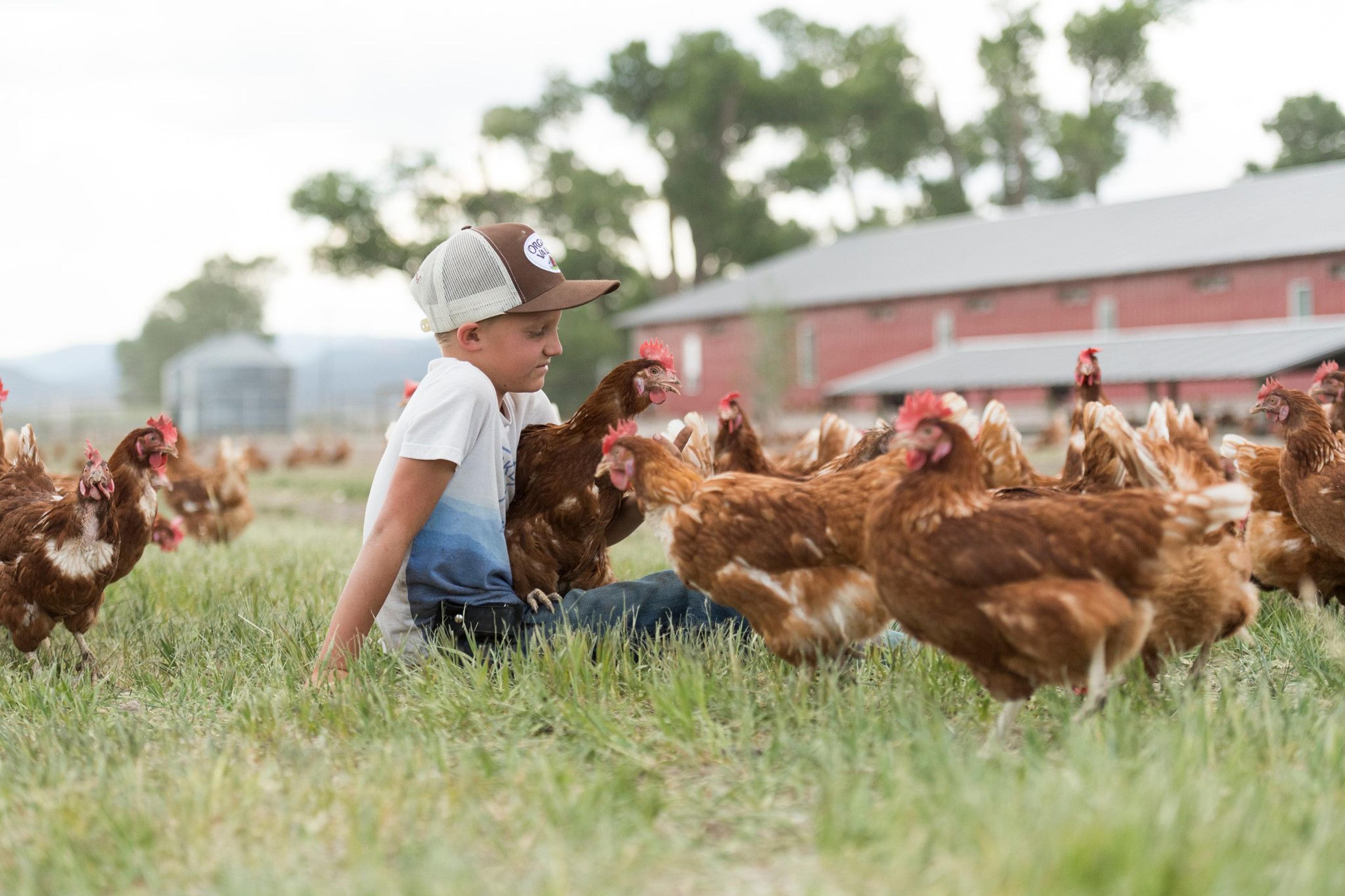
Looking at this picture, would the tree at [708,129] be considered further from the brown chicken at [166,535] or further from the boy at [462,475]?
the boy at [462,475]

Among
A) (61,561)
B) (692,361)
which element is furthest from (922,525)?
(692,361)

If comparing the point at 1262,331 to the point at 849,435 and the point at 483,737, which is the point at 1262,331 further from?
the point at 483,737

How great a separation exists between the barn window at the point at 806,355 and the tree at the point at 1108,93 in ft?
46.3

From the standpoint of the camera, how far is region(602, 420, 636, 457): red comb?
11.3 ft

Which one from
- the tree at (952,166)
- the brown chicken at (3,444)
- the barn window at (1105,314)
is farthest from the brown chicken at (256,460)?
the tree at (952,166)

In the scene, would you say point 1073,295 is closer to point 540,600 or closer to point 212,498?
point 212,498

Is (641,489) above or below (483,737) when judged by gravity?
above

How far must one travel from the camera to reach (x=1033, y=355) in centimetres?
2870

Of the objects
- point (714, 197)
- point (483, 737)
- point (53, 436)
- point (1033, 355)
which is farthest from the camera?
point (714, 197)

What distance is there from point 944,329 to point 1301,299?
9964mm

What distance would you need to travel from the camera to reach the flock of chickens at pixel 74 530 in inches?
158

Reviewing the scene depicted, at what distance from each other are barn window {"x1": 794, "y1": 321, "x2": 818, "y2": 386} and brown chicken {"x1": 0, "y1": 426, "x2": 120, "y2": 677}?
33945 millimetres

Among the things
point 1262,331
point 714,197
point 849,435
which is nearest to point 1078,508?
point 849,435

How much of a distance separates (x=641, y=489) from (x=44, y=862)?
178cm
